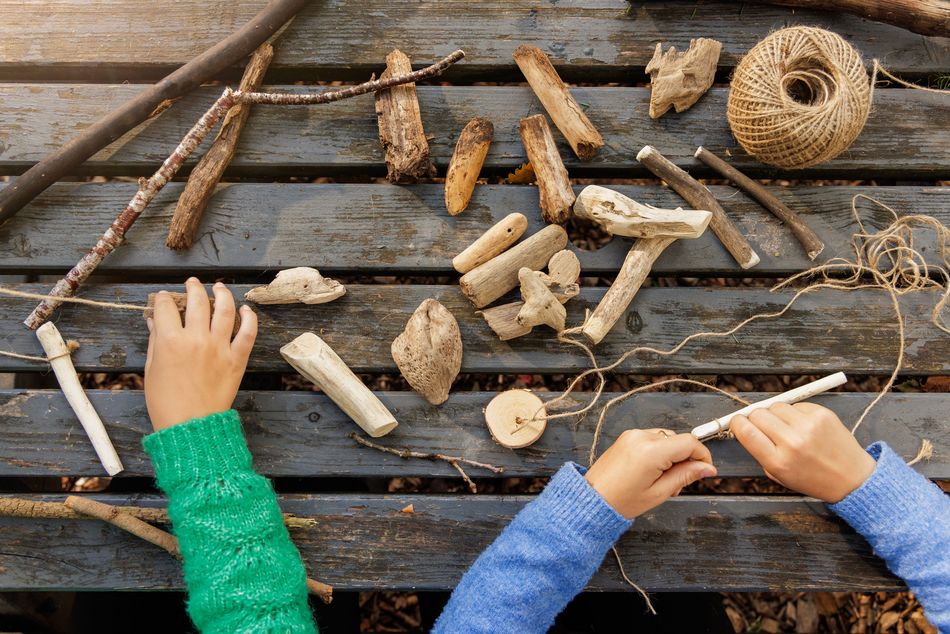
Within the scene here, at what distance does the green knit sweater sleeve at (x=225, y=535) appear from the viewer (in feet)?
4.43

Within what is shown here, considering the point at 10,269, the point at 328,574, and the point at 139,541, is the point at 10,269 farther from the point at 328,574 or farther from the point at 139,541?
the point at 328,574

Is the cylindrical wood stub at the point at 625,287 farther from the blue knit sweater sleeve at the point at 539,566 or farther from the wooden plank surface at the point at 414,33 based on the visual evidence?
the wooden plank surface at the point at 414,33

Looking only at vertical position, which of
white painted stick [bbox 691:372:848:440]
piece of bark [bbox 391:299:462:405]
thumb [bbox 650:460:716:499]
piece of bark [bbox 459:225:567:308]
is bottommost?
thumb [bbox 650:460:716:499]

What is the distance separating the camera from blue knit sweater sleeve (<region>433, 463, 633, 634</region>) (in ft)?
4.54

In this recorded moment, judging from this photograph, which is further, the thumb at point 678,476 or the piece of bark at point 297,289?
the piece of bark at point 297,289

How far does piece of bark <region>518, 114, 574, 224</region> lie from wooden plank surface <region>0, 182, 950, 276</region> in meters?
0.07

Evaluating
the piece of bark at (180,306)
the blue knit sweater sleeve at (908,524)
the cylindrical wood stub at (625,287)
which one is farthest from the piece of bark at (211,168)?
the blue knit sweater sleeve at (908,524)

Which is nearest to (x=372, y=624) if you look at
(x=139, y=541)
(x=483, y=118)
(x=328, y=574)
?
(x=328, y=574)

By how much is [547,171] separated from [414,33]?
55 centimetres

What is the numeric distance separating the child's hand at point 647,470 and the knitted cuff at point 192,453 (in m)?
0.85

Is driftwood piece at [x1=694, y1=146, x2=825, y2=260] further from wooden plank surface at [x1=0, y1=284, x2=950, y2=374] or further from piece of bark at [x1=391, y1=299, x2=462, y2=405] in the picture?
piece of bark at [x1=391, y1=299, x2=462, y2=405]

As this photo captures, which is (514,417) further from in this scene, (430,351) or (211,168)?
(211,168)

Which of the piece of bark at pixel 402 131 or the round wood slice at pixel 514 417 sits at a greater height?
the piece of bark at pixel 402 131

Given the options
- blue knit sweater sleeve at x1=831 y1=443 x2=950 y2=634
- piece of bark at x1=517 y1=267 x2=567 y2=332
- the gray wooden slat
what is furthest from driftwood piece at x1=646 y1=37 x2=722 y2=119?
blue knit sweater sleeve at x1=831 y1=443 x2=950 y2=634
